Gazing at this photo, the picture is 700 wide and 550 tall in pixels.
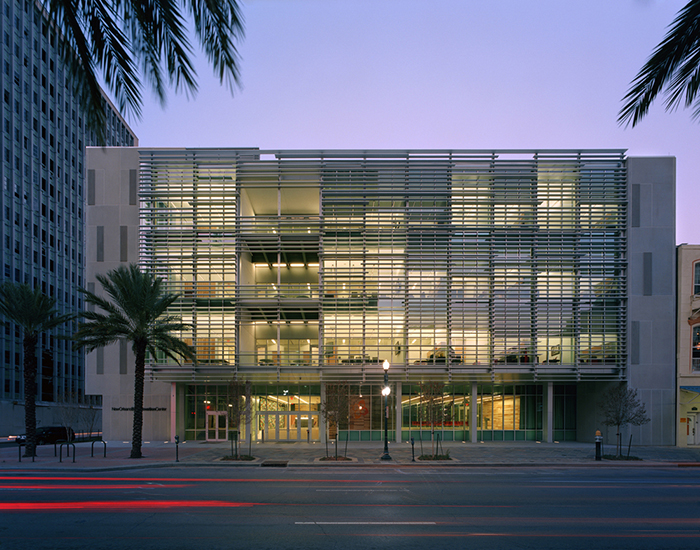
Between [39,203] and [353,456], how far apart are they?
6122cm

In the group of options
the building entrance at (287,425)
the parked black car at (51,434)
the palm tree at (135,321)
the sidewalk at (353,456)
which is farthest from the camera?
the parked black car at (51,434)

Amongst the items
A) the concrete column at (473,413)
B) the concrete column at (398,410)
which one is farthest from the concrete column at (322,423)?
the concrete column at (473,413)

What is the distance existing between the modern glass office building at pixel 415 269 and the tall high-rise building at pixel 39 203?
92.1ft

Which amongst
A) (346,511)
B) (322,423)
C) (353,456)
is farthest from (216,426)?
(346,511)

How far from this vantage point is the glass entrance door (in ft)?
123

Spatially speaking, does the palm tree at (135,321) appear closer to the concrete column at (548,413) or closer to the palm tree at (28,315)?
the palm tree at (28,315)

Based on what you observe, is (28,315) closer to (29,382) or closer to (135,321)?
(29,382)

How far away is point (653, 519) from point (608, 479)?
8.37 meters

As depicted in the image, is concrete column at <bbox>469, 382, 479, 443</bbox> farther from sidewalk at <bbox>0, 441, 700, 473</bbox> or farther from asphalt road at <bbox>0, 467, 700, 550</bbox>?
asphalt road at <bbox>0, 467, 700, 550</bbox>

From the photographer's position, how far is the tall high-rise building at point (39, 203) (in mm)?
60969

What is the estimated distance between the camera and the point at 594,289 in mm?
35875

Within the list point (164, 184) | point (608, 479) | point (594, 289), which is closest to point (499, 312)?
point (594, 289)

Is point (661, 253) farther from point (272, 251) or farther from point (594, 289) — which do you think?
point (272, 251)

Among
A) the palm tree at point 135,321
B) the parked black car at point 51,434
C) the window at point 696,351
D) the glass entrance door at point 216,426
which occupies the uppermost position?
the palm tree at point 135,321
